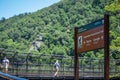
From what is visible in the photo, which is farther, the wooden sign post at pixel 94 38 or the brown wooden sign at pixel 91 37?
the brown wooden sign at pixel 91 37

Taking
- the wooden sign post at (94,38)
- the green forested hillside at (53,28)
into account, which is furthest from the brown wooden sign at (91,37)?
the green forested hillside at (53,28)

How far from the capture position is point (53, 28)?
387ft

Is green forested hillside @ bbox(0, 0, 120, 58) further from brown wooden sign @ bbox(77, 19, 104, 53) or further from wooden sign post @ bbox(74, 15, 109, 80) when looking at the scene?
brown wooden sign @ bbox(77, 19, 104, 53)

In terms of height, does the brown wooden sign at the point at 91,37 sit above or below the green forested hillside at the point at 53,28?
below

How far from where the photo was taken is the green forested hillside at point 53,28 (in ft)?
325

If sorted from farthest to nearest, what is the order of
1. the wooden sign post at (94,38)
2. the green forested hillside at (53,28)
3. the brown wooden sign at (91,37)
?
the green forested hillside at (53,28) < the brown wooden sign at (91,37) < the wooden sign post at (94,38)

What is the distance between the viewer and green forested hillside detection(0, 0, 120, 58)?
3900 inches

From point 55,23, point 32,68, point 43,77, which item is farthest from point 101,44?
point 55,23

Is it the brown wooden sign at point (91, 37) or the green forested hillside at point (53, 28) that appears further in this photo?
the green forested hillside at point (53, 28)

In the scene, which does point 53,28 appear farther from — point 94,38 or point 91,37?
point 94,38

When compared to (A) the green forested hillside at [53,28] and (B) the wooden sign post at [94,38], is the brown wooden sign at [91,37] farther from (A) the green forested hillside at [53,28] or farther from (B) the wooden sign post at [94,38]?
(A) the green forested hillside at [53,28]

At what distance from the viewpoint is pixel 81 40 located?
13211 millimetres

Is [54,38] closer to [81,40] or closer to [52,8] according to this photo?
[52,8]

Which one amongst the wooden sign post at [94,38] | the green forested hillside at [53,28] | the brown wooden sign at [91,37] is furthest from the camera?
the green forested hillside at [53,28]
